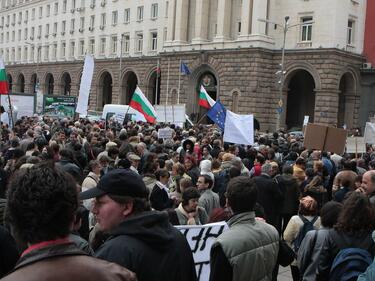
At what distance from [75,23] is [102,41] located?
24.0ft

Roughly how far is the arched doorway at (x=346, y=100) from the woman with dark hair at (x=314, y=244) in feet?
118

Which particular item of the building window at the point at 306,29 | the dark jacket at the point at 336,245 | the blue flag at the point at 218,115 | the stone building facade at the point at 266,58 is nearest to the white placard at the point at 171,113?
the blue flag at the point at 218,115

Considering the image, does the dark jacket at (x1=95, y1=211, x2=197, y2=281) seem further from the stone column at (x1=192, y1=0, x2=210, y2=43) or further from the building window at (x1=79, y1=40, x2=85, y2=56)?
the building window at (x1=79, y1=40, x2=85, y2=56)

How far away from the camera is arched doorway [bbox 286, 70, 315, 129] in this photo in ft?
145

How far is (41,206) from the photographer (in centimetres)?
213

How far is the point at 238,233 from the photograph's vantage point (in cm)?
396

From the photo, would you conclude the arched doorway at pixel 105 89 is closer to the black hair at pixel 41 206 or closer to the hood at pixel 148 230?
the hood at pixel 148 230

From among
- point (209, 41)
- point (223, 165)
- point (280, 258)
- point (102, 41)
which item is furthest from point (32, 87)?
point (280, 258)

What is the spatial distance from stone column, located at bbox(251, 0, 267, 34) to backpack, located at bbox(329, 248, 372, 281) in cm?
3789

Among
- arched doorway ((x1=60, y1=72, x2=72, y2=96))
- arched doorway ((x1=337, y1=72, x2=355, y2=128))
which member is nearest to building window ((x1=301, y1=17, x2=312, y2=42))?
arched doorway ((x1=337, y1=72, x2=355, y2=128))

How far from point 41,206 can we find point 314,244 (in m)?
3.52

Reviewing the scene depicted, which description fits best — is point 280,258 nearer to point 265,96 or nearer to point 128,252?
point 128,252

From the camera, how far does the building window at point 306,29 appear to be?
130 ft

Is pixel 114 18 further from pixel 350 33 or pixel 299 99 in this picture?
pixel 350 33
